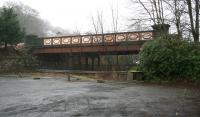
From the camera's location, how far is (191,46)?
22344mm

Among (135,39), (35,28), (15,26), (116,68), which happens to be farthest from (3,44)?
(35,28)

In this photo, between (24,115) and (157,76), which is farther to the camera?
(157,76)

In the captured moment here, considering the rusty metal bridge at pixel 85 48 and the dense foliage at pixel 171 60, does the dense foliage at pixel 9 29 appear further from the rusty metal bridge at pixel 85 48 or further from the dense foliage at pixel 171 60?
the dense foliage at pixel 171 60

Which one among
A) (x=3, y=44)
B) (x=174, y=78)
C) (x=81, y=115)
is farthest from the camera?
(x=3, y=44)

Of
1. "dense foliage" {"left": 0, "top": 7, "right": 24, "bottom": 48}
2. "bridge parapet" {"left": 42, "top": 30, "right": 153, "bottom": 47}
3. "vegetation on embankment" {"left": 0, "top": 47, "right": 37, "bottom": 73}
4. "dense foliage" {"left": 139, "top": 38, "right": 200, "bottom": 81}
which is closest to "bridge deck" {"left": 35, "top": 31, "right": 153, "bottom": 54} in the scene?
"bridge parapet" {"left": 42, "top": 30, "right": 153, "bottom": 47}

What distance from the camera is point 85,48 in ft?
123

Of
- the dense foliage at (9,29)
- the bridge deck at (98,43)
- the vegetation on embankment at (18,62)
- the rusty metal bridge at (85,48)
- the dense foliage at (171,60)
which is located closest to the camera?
the dense foliage at (171,60)

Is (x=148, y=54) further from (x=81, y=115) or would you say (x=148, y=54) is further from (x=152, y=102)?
(x=81, y=115)

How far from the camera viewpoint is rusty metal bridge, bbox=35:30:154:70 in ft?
112

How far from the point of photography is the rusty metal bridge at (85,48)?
34.0m

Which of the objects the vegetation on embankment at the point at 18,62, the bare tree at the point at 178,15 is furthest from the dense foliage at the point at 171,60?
the vegetation on embankment at the point at 18,62

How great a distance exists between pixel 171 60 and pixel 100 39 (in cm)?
1549

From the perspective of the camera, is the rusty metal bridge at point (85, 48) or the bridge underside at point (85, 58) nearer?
the rusty metal bridge at point (85, 48)

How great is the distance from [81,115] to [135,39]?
2504 centimetres
